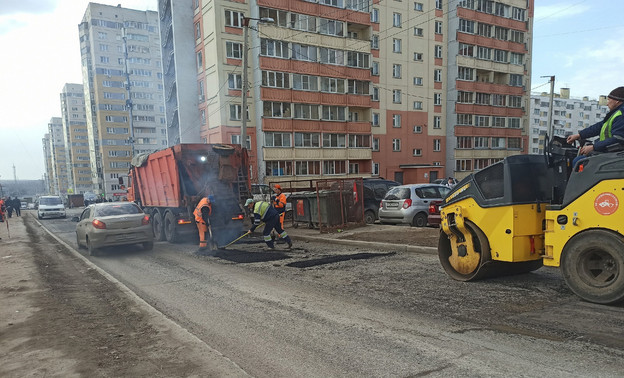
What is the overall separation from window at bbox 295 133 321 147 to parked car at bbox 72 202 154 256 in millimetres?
23565

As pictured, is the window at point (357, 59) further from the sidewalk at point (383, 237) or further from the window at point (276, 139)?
the sidewalk at point (383, 237)

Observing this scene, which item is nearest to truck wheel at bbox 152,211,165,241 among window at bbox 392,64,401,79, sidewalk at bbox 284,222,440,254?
sidewalk at bbox 284,222,440,254

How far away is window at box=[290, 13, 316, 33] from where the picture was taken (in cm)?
3325

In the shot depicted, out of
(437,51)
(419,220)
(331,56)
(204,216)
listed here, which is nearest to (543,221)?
(419,220)

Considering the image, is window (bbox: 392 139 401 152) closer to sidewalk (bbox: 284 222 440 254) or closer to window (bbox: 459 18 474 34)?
window (bbox: 459 18 474 34)

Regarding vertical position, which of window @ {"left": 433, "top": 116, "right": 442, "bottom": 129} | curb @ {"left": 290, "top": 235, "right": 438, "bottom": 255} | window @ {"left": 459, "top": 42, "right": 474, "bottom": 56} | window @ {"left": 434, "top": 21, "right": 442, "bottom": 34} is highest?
window @ {"left": 434, "top": 21, "right": 442, "bottom": 34}

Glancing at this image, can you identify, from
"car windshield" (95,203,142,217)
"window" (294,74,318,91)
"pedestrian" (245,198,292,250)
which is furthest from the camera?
"window" (294,74,318,91)

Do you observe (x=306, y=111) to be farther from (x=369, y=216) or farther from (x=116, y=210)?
(x=116, y=210)

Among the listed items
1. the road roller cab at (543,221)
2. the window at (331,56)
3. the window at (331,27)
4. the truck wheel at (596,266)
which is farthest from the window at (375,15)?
the truck wheel at (596,266)

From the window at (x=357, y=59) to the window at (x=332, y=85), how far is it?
2.19 meters

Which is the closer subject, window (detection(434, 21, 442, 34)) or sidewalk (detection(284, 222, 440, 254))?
sidewalk (detection(284, 222, 440, 254))

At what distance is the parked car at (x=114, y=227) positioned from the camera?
10.1 metres

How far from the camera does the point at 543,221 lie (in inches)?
208

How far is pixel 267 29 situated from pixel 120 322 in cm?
3087
